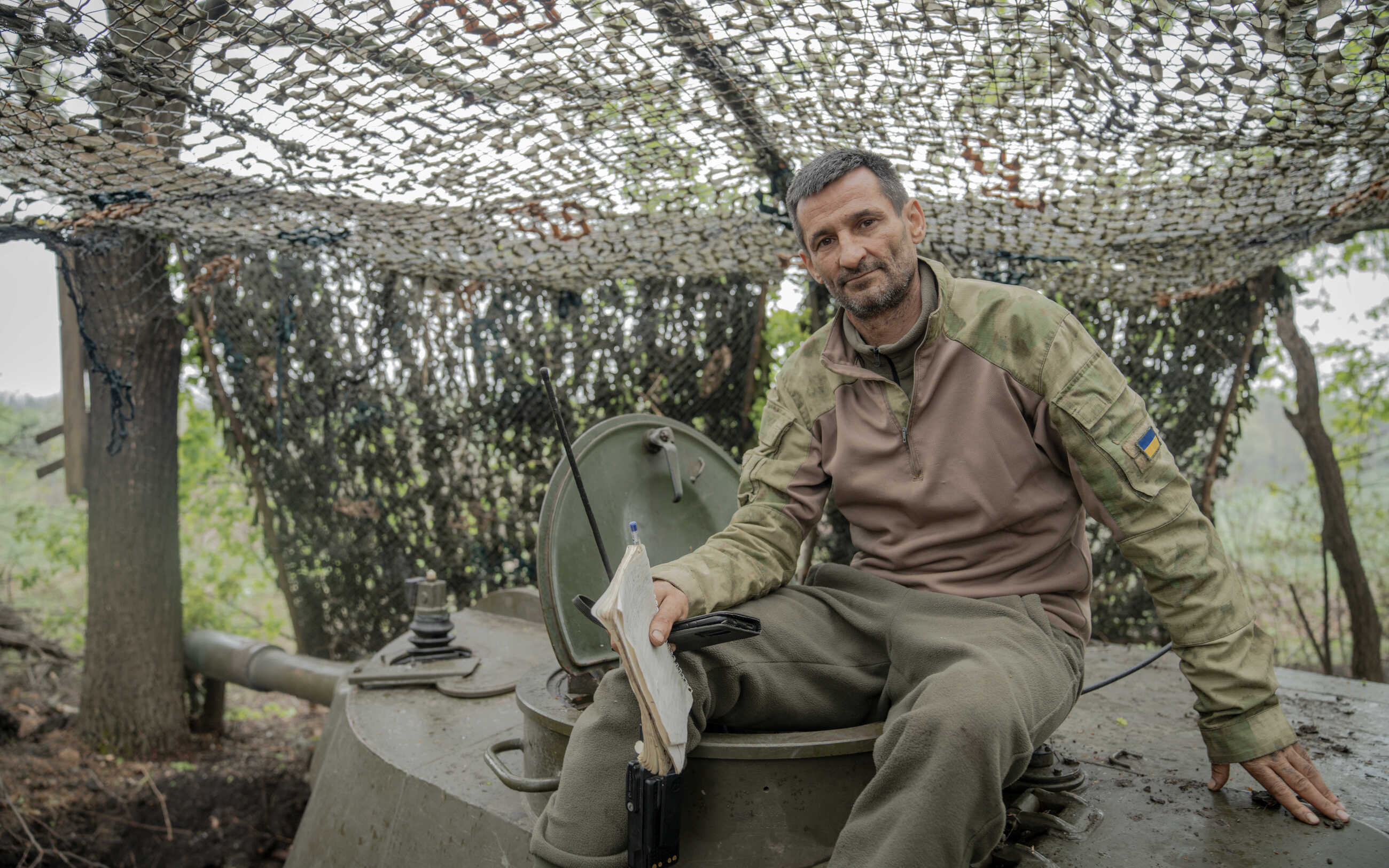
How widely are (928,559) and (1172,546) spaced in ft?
1.86

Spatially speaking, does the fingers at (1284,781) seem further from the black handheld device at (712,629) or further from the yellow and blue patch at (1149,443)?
the black handheld device at (712,629)

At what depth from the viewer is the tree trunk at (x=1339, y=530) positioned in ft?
16.4

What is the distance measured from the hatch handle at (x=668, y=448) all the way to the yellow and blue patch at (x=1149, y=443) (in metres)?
1.39

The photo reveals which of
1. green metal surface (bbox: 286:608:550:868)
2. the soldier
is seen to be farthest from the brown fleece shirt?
green metal surface (bbox: 286:608:550:868)

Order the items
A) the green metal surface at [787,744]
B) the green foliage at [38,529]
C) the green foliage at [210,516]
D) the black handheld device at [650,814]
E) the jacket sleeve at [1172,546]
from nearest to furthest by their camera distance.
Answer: the black handheld device at [650,814] → the green metal surface at [787,744] → the jacket sleeve at [1172,546] → the green foliage at [210,516] → the green foliage at [38,529]

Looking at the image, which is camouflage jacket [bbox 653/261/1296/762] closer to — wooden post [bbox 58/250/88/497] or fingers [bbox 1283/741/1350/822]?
fingers [bbox 1283/741/1350/822]

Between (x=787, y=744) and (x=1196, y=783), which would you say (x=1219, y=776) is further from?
(x=787, y=744)

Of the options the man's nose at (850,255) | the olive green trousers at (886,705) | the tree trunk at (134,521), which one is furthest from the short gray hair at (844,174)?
the tree trunk at (134,521)

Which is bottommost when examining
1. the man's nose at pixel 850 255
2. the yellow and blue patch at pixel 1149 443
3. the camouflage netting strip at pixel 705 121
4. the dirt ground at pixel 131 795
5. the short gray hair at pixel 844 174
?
the dirt ground at pixel 131 795

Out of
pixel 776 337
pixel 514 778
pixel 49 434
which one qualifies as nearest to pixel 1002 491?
pixel 514 778

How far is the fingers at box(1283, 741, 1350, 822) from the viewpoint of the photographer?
2037 mm

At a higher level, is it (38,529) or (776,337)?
(776,337)

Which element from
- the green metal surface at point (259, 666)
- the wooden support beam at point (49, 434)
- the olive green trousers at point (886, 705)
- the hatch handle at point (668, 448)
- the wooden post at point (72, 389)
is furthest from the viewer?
the wooden support beam at point (49, 434)

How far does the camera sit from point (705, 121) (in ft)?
11.1
